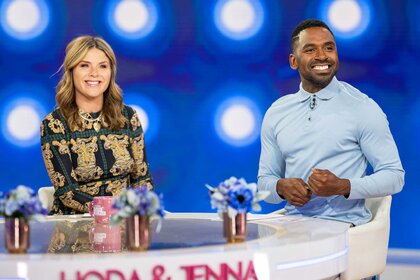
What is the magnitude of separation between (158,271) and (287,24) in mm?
3939

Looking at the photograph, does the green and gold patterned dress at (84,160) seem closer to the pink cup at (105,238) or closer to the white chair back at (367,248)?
the pink cup at (105,238)

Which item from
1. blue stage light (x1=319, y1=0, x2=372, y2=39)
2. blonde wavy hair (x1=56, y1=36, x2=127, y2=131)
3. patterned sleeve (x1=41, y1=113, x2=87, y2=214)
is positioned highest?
blue stage light (x1=319, y1=0, x2=372, y2=39)

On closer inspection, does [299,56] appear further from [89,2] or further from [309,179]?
[89,2]

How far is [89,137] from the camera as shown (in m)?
4.39

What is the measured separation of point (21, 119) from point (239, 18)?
1704 mm

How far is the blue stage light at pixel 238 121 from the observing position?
21.1 feet

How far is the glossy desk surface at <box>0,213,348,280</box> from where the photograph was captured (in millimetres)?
2729

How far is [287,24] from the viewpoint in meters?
6.44

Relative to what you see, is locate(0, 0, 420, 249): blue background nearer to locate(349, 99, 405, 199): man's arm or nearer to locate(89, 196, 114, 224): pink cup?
locate(349, 99, 405, 199): man's arm

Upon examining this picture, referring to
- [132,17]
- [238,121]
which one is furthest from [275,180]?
[132,17]

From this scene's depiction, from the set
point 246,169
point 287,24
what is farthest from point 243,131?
point 287,24

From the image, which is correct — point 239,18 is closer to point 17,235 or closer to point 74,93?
point 74,93

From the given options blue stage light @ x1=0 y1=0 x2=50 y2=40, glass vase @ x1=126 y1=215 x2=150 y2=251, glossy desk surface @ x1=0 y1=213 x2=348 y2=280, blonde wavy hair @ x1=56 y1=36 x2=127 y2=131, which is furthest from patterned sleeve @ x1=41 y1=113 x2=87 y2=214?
blue stage light @ x1=0 y1=0 x2=50 y2=40

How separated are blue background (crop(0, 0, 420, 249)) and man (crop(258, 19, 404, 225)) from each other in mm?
2128
